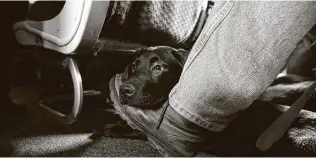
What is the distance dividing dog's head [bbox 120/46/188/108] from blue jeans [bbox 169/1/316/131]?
215 mm

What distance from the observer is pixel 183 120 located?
2.27ft

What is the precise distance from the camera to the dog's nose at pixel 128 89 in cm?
84

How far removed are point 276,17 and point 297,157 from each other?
0.36 meters

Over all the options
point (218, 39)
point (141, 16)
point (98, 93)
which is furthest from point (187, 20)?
point (98, 93)

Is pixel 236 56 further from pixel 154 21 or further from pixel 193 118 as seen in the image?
pixel 154 21

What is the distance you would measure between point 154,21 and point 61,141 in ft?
1.33

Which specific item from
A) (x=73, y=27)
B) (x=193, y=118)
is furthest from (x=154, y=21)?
(x=193, y=118)

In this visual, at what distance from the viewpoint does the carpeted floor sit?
800 millimetres

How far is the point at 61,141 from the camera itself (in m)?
0.87

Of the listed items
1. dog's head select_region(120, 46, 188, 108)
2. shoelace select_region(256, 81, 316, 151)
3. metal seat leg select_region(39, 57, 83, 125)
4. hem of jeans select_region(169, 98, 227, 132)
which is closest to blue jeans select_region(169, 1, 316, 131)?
hem of jeans select_region(169, 98, 227, 132)

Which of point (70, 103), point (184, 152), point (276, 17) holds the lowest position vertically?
point (70, 103)

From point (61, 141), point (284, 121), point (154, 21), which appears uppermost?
point (154, 21)

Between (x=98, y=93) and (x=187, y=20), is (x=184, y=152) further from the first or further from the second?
(x=98, y=93)

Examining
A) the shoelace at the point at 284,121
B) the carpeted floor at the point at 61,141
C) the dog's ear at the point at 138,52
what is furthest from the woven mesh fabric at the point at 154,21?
the shoelace at the point at 284,121
